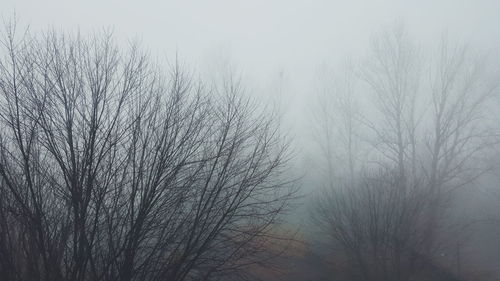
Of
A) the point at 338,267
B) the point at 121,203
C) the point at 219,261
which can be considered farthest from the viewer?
the point at 338,267

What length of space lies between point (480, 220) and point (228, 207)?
2042 centimetres

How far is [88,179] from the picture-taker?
18.5 ft

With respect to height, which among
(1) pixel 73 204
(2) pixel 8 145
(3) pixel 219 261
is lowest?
(3) pixel 219 261

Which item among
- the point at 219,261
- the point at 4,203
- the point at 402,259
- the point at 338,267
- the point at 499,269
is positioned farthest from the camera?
the point at 499,269

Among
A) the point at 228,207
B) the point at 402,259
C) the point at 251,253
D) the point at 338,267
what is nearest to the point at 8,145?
the point at 228,207

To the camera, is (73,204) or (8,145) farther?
(8,145)

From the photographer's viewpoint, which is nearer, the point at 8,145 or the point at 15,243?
the point at 15,243

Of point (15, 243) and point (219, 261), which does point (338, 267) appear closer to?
point (219, 261)

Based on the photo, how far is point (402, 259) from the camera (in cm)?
1277

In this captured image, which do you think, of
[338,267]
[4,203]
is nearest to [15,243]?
[4,203]

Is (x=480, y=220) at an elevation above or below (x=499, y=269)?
above

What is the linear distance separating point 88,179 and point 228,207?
1.98m

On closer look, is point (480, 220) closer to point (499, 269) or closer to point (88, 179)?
point (499, 269)

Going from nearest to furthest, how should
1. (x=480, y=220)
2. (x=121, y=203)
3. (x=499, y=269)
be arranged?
(x=121, y=203)
(x=499, y=269)
(x=480, y=220)
